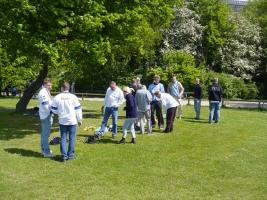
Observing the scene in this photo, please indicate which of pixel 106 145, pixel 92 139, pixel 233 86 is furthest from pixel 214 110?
pixel 233 86

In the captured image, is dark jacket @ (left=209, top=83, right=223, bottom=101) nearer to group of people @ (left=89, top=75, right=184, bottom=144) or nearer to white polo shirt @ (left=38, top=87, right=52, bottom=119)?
group of people @ (left=89, top=75, right=184, bottom=144)

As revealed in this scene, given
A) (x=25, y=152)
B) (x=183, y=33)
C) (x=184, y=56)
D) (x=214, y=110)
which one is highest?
(x=183, y=33)

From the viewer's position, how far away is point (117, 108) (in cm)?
1686

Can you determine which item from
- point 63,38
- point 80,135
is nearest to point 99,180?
point 80,135

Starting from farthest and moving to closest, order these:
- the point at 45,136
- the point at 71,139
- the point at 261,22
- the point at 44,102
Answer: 1. the point at 261,22
2. the point at 45,136
3. the point at 44,102
4. the point at 71,139

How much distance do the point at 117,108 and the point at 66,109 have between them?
13.8 ft

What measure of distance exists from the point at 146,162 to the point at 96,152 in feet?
5.91

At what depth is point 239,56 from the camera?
51625 mm

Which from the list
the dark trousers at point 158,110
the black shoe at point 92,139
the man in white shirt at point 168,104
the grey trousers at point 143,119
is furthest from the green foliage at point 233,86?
the black shoe at point 92,139

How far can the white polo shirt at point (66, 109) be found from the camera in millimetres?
12805

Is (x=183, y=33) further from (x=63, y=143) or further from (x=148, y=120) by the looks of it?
(x=63, y=143)

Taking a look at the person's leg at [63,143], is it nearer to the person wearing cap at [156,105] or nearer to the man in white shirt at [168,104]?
the man in white shirt at [168,104]

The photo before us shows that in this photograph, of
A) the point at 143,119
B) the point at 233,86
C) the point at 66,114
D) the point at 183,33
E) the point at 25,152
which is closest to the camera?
the point at 66,114

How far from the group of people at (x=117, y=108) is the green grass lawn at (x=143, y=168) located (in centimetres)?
45
